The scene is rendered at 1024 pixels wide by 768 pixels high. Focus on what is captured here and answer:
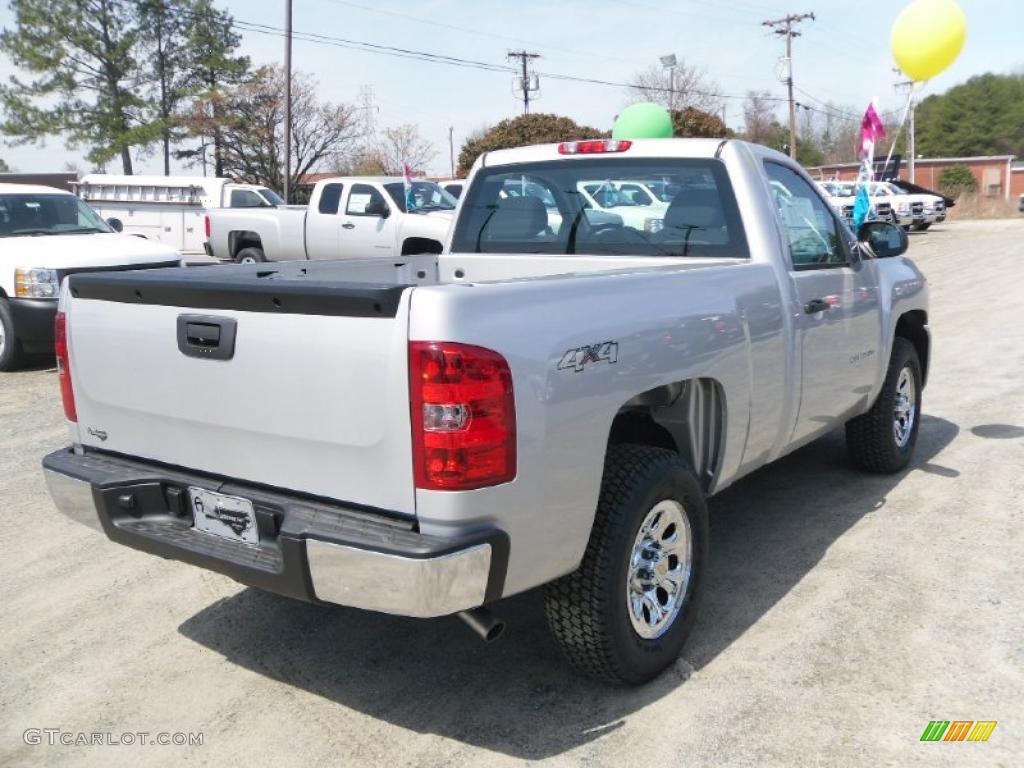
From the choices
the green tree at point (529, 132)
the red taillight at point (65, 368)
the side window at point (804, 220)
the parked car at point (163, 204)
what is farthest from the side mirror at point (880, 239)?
the green tree at point (529, 132)

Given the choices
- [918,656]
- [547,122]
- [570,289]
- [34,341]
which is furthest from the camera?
[547,122]

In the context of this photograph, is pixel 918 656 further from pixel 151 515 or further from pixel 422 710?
pixel 151 515

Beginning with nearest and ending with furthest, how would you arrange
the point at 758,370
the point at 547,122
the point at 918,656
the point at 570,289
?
the point at 570,289, the point at 918,656, the point at 758,370, the point at 547,122

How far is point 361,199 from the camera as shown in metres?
15.9

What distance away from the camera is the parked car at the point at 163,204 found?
2678 cm

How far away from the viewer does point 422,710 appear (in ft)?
10.5

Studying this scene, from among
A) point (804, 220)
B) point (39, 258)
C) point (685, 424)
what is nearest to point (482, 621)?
point (685, 424)

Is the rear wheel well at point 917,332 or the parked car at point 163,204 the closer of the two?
the rear wheel well at point 917,332

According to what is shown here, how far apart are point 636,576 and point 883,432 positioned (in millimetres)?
2748

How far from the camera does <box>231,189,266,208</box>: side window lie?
23781 mm

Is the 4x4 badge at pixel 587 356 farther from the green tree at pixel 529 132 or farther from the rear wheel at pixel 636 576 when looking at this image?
the green tree at pixel 529 132

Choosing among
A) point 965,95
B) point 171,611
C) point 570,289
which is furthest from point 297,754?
point 965,95

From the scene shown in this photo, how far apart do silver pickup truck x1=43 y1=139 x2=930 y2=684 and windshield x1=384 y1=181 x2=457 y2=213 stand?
11380 mm

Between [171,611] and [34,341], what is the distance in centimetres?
622
